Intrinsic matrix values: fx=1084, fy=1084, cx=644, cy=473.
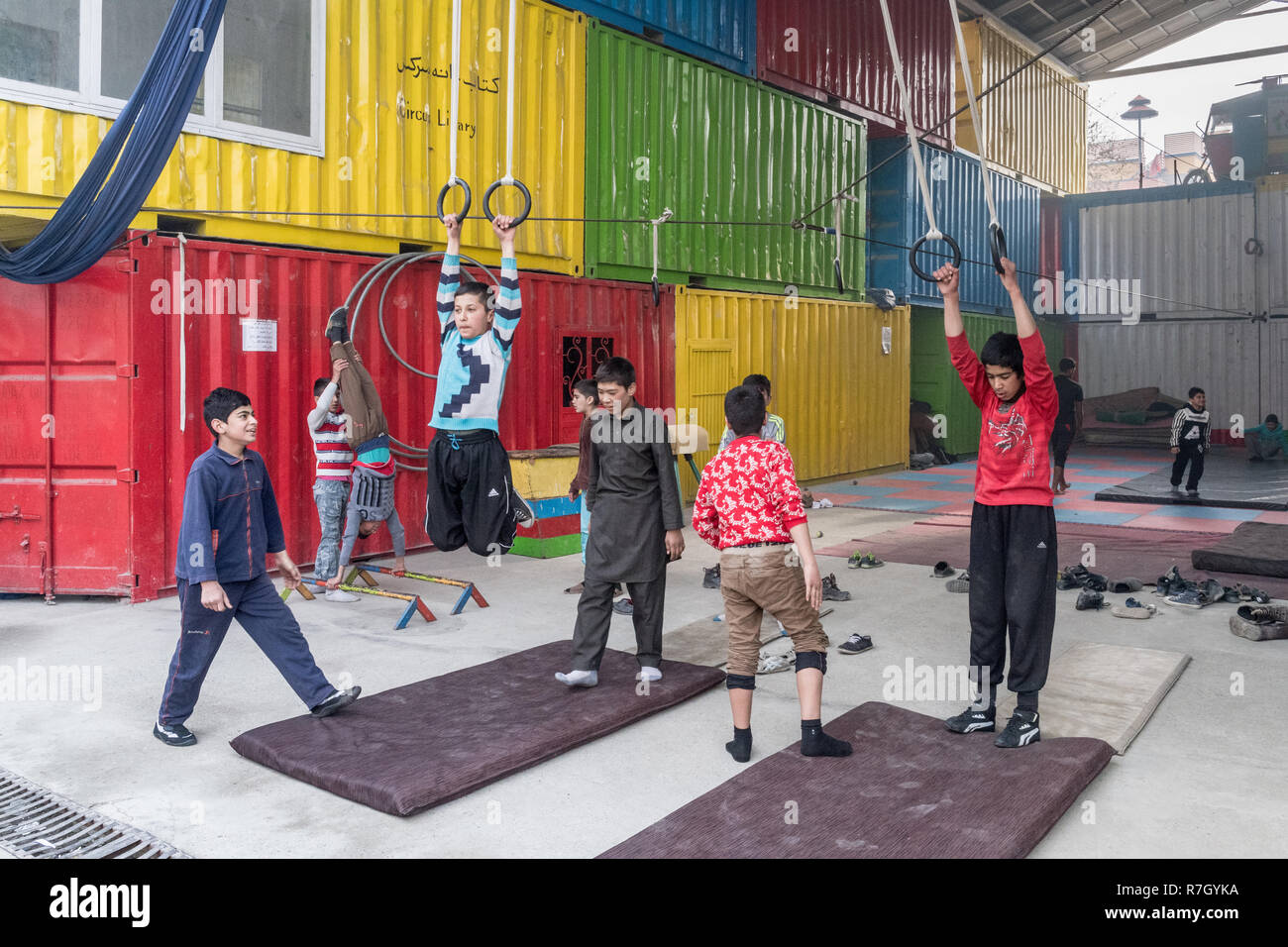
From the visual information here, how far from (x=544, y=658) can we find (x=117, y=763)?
2.27 m

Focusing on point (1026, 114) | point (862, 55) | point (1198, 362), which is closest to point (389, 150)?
point (862, 55)

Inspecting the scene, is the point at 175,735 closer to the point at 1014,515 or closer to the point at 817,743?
the point at 817,743

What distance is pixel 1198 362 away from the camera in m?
22.9

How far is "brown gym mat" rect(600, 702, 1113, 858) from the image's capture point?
3602 mm

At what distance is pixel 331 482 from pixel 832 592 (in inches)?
148

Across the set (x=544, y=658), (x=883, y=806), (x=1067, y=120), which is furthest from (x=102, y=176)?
(x=1067, y=120)

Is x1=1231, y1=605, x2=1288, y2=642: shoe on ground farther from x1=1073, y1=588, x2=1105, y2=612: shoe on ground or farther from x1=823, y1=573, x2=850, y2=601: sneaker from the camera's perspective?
x1=823, y1=573, x2=850, y2=601: sneaker

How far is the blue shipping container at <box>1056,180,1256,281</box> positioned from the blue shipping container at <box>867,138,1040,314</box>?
2737 mm

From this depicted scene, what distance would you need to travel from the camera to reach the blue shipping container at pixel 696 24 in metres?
12.0

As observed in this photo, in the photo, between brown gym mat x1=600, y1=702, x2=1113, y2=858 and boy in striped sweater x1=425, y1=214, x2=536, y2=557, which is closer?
brown gym mat x1=600, y1=702, x2=1113, y2=858

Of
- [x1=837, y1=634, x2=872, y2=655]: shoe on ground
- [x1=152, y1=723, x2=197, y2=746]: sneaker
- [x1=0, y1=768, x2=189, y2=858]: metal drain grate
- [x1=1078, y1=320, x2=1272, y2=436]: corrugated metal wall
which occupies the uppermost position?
[x1=1078, y1=320, x2=1272, y2=436]: corrugated metal wall

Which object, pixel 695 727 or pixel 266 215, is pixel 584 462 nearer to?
pixel 695 727

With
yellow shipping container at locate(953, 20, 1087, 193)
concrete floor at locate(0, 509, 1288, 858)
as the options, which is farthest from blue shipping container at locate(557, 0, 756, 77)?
concrete floor at locate(0, 509, 1288, 858)

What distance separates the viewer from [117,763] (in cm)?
453
